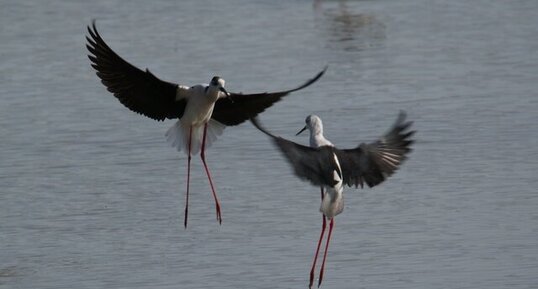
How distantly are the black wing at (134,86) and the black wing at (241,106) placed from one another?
29cm

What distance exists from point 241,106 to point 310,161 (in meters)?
1.53

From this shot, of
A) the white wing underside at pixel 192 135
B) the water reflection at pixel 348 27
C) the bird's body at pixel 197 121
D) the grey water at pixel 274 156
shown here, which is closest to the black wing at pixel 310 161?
the grey water at pixel 274 156

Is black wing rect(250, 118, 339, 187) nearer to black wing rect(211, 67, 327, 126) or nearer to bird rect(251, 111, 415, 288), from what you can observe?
bird rect(251, 111, 415, 288)

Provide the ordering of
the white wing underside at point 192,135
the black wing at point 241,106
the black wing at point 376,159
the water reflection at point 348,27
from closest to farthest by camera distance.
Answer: the black wing at point 376,159, the black wing at point 241,106, the white wing underside at point 192,135, the water reflection at point 348,27

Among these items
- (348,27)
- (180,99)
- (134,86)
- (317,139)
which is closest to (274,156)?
(180,99)

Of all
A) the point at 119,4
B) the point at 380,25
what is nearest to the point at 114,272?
the point at 380,25

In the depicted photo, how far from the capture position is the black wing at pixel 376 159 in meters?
8.50

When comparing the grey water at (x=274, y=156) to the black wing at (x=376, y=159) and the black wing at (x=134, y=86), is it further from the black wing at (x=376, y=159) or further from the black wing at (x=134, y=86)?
the black wing at (x=134, y=86)

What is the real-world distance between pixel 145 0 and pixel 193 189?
904 cm

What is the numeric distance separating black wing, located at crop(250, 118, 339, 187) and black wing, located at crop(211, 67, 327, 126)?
1.10 meters

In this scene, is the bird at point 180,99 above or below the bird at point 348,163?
above

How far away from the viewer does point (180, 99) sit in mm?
9617

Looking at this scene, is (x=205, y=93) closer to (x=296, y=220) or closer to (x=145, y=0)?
(x=296, y=220)

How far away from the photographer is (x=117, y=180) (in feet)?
33.8
